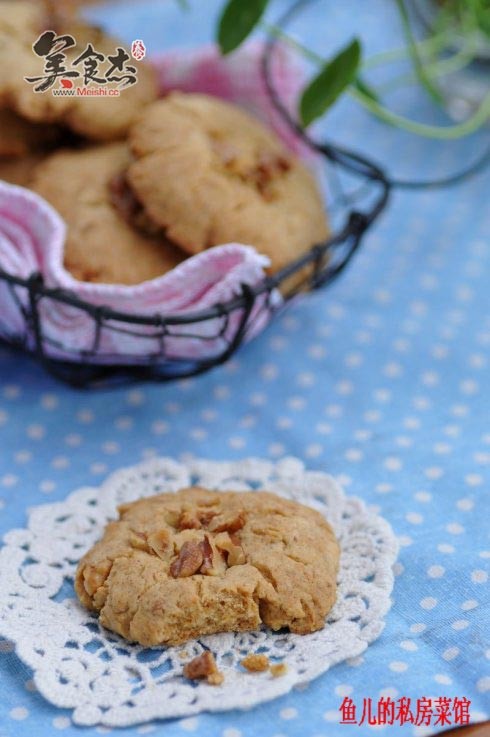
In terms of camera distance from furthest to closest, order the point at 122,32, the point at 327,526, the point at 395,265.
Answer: the point at 122,32, the point at 395,265, the point at 327,526

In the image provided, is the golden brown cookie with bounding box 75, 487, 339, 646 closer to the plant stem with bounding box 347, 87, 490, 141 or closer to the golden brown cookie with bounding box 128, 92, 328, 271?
the golden brown cookie with bounding box 128, 92, 328, 271

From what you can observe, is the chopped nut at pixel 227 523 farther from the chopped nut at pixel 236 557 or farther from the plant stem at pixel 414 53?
the plant stem at pixel 414 53

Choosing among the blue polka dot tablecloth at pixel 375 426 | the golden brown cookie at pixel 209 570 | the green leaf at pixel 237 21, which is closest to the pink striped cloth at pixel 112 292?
the blue polka dot tablecloth at pixel 375 426

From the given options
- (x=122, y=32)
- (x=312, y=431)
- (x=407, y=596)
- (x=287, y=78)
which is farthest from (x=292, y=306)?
(x=122, y=32)

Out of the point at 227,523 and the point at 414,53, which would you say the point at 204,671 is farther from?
the point at 414,53

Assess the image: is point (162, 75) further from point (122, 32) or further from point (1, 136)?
point (122, 32)

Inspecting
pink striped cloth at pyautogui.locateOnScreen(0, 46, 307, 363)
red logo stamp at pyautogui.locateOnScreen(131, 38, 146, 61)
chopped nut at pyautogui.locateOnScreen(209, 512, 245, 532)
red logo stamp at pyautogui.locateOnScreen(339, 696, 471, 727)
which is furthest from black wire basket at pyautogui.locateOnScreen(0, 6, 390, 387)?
red logo stamp at pyautogui.locateOnScreen(339, 696, 471, 727)
